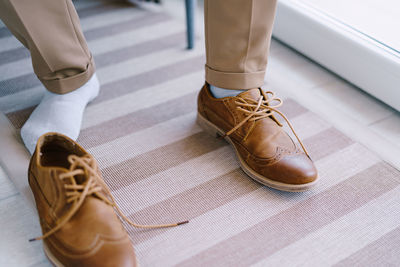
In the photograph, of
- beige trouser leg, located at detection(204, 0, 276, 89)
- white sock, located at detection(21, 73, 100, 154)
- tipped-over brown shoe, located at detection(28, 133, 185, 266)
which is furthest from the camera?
white sock, located at detection(21, 73, 100, 154)

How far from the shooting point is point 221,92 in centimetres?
82

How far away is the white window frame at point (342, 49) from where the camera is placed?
927 millimetres

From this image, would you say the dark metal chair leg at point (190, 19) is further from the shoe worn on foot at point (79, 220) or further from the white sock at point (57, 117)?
the shoe worn on foot at point (79, 220)

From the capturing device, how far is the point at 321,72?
3.66ft

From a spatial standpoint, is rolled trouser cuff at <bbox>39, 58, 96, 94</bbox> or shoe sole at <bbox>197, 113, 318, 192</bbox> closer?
shoe sole at <bbox>197, 113, 318, 192</bbox>

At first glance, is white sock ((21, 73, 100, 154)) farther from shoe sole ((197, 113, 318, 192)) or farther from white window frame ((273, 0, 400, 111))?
white window frame ((273, 0, 400, 111))

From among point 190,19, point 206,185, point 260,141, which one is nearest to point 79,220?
point 206,185

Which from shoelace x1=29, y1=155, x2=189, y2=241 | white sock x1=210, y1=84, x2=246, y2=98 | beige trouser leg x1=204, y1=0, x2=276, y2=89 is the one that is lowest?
white sock x1=210, y1=84, x2=246, y2=98

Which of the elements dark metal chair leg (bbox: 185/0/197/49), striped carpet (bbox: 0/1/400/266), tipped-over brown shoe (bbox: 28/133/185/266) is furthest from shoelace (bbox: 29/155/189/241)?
dark metal chair leg (bbox: 185/0/197/49)

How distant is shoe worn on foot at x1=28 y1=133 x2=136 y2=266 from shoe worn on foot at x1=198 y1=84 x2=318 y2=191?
31 centimetres

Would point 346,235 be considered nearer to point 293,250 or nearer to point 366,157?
point 293,250

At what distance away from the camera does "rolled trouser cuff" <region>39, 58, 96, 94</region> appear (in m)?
0.83

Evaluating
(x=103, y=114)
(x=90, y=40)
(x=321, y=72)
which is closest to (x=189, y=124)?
(x=103, y=114)

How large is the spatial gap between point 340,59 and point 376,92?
Result: 0.15 metres
